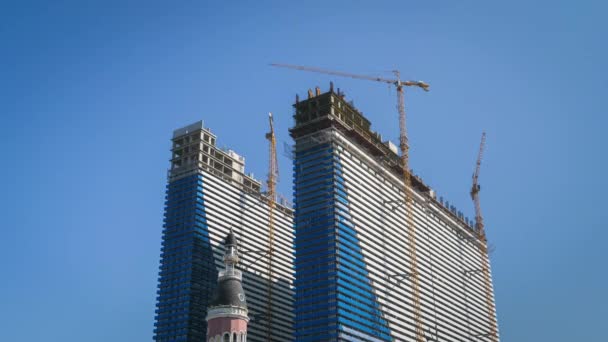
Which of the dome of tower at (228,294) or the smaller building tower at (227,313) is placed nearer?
the smaller building tower at (227,313)

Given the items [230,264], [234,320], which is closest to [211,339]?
[234,320]

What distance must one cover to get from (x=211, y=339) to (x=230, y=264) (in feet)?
64.6

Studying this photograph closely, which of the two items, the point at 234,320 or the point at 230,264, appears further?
the point at 230,264

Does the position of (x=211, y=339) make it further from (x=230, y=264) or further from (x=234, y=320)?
(x=230, y=264)

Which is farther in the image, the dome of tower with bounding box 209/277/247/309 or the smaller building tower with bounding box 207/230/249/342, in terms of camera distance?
the dome of tower with bounding box 209/277/247/309

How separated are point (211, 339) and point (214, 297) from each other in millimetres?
9865

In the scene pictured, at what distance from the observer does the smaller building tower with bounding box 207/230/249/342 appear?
508 ft

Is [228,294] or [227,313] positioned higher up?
[228,294]

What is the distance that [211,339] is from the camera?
511 feet

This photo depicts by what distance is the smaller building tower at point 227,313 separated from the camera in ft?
508

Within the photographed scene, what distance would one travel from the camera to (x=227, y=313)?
156 meters

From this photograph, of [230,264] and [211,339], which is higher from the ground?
[230,264]

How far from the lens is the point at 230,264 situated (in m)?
168

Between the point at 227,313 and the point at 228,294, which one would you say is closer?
the point at 227,313
